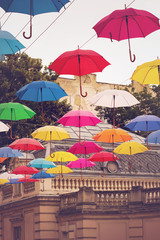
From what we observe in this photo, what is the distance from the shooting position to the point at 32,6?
1482 cm

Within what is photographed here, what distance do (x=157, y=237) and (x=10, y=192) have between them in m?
10.9

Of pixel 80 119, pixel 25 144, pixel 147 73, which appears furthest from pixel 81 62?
pixel 25 144

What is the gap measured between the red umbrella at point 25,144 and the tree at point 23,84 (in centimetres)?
1342

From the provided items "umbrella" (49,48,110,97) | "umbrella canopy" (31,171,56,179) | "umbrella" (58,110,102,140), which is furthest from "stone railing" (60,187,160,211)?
"umbrella" (49,48,110,97)

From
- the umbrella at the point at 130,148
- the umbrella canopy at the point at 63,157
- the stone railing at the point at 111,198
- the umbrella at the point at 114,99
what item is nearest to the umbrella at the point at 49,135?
the umbrella canopy at the point at 63,157

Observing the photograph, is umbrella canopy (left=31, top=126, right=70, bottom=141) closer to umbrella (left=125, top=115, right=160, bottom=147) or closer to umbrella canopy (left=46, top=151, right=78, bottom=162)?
umbrella canopy (left=46, top=151, right=78, bottom=162)

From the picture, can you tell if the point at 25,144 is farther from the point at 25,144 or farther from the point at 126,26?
the point at 126,26

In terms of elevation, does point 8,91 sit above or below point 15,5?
above

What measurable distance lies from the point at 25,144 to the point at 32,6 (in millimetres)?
10594

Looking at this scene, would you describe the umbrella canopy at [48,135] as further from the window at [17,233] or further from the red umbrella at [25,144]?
the window at [17,233]

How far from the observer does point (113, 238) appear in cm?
2744

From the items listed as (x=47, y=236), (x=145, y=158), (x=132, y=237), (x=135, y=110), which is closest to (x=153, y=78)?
(x=132, y=237)

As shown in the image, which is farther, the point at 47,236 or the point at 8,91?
the point at 8,91

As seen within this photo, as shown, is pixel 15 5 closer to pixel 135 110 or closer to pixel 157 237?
pixel 157 237
